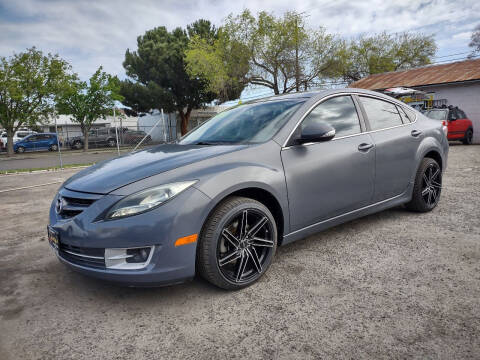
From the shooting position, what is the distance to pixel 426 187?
13.2 ft

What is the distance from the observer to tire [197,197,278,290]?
2.29 m

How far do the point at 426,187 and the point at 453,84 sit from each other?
18022 mm

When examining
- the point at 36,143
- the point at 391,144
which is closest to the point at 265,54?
the point at 36,143

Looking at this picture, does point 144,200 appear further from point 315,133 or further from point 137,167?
point 315,133

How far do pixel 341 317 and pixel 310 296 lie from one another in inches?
→ 11.9

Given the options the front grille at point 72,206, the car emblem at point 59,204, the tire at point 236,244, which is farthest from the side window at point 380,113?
the car emblem at point 59,204

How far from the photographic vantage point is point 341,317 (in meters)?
2.09

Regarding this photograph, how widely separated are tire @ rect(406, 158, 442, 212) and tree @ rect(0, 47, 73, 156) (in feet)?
69.7

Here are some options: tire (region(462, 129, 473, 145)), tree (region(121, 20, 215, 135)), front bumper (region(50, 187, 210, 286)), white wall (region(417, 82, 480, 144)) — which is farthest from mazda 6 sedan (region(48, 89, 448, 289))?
tree (region(121, 20, 215, 135))

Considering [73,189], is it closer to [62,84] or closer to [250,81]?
[62,84]

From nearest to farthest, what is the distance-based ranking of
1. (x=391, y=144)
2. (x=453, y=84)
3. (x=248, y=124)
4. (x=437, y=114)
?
(x=248, y=124) < (x=391, y=144) < (x=437, y=114) < (x=453, y=84)

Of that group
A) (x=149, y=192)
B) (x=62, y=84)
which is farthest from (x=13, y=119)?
(x=149, y=192)

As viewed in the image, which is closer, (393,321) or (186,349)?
(186,349)

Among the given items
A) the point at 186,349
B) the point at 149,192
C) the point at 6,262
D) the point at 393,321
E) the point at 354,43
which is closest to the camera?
the point at 186,349
